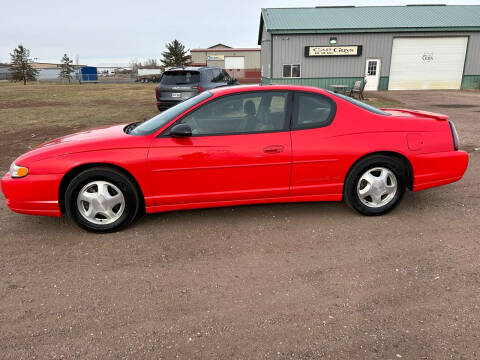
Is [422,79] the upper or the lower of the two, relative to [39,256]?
upper

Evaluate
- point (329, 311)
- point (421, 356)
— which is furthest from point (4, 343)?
point (421, 356)

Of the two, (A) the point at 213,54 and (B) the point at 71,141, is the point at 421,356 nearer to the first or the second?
(B) the point at 71,141

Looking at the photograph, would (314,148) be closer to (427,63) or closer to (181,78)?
(181,78)

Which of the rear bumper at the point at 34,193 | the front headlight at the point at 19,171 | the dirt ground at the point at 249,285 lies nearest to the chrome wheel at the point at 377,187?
the dirt ground at the point at 249,285

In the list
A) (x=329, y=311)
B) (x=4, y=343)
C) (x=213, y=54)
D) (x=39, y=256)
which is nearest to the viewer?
(x=4, y=343)

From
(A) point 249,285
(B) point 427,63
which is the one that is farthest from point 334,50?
(A) point 249,285

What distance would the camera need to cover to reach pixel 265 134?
3924 mm

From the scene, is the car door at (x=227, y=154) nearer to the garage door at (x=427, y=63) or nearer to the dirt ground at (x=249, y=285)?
the dirt ground at (x=249, y=285)

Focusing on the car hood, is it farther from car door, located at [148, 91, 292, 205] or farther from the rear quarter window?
the rear quarter window

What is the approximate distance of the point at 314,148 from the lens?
395 centimetres

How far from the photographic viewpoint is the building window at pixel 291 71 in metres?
24.3

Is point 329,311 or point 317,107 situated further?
point 317,107

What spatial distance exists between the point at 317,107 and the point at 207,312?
2498 mm

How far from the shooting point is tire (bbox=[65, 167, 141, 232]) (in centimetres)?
372
